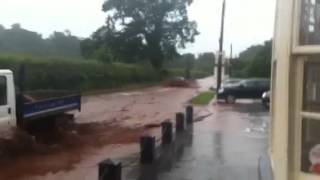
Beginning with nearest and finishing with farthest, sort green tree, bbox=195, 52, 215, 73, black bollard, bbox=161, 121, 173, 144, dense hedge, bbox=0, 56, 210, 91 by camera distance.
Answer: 1. black bollard, bbox=161, 121, 173, 144
2. dense hedge, bbox=0, 56, 210, 91
3. green tree, bbox=195, 52, 215, 73

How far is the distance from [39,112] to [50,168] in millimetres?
2979

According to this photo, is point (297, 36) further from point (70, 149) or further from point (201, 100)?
point (201, 100)

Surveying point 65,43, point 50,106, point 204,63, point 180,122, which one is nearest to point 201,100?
point 180,122

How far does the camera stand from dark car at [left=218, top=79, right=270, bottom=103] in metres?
43.7

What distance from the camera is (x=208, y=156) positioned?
15.0 metres

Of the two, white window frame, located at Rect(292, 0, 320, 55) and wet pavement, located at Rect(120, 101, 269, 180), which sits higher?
white window frame, located at Rect(292, 0, 320, 55)

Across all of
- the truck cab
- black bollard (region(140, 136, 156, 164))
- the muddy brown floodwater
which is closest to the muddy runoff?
the muddy brown floodwater

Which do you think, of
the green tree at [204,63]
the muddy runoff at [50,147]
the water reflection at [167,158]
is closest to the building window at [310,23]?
the water reflection at [167,158]

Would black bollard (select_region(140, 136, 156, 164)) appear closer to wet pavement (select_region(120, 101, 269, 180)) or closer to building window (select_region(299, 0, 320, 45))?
wet pavement (select_region(120, 101, 269, 180))

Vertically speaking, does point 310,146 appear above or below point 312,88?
below

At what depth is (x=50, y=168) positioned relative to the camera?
14.1 metres

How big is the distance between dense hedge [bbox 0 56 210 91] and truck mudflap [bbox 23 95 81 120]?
12.8 meters

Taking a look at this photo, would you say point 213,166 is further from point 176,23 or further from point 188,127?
point 176,23

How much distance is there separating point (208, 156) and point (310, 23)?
481 inches
